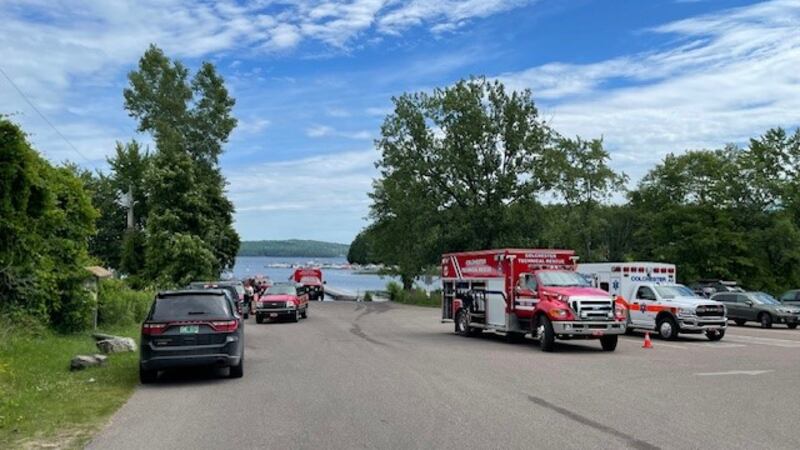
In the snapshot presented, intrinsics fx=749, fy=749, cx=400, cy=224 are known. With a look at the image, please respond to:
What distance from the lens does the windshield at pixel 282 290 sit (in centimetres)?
3503

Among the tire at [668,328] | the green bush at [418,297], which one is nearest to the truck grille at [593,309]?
the tire at [668,328]

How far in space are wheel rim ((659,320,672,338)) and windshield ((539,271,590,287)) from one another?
4620 millimetres

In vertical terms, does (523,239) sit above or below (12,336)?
above

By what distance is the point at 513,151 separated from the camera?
61281mm

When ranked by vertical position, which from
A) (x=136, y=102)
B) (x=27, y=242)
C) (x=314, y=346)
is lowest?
(x=314, y=346)

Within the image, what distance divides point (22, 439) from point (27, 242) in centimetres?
938

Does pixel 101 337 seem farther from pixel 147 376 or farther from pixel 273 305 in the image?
pixel 273 305

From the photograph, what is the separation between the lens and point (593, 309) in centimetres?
2009

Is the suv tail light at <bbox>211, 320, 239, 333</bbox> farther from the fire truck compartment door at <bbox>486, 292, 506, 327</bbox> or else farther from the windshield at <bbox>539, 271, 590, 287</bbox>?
the fire truck compartment door at <bbox>486, 292, 506, 327</bbox>

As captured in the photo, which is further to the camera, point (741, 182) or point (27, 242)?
point (741, 182)

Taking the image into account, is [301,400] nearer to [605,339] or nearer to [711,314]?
[605,339]

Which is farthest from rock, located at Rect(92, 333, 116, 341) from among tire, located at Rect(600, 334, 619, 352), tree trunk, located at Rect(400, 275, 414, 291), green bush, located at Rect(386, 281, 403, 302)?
tree trunk, located at Rect(400, 275, 414, 291)

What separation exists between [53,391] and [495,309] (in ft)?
48.0

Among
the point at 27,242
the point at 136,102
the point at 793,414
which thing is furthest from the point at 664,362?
the point at 136,102
